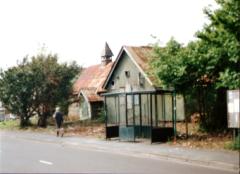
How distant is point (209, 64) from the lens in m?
23.4

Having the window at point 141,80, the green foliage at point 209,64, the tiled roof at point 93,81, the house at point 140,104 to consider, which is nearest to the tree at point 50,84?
A: the tiled roof at point 93,81

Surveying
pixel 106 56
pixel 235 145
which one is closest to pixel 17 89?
pixel 106 56

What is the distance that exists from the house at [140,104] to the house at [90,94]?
206 inches

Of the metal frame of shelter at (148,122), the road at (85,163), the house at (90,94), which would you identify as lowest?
the road at (85,163)

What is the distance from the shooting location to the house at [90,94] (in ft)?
168

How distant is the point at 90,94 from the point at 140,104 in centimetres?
2583

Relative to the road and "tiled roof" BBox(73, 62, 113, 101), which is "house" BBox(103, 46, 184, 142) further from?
A: "tiled roof" BBox(73, 62, 113, 101)

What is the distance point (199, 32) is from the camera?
2342cm

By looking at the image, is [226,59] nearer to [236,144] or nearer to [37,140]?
[236,144]

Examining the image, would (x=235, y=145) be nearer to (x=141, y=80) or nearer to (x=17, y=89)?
(x=141, y=80)

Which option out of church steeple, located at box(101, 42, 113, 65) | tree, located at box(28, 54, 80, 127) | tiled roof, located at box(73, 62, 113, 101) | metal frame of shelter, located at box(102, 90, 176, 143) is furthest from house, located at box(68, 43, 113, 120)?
metal frame of shelter, located at box(102, 90, 176, 143)

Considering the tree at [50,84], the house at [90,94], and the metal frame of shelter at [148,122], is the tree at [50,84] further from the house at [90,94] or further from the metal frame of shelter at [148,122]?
the metal frame of shelter at [148,122]

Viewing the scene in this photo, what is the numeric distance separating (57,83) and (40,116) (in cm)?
338

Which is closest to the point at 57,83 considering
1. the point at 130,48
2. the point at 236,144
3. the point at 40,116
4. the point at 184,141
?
the point at 40,116
